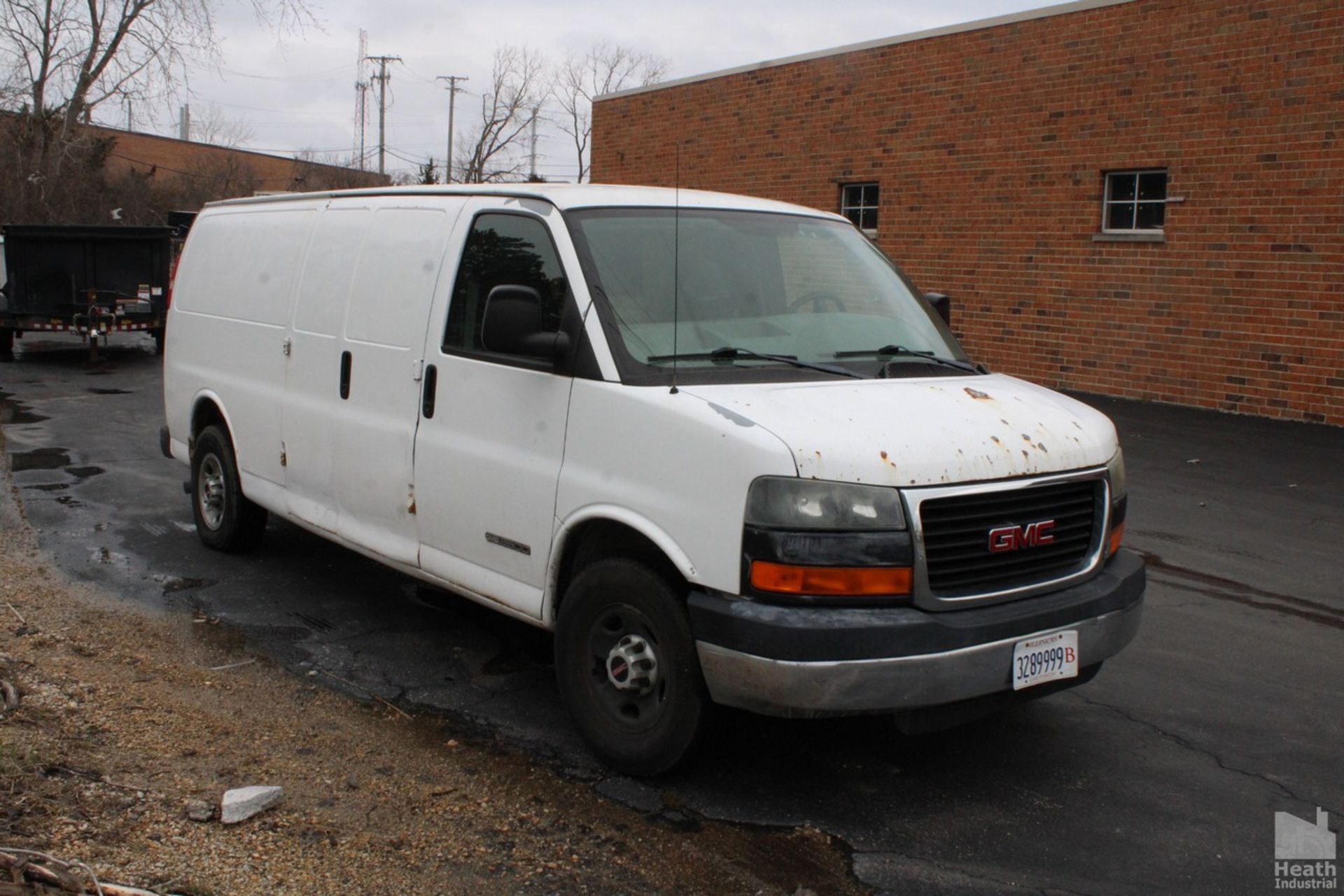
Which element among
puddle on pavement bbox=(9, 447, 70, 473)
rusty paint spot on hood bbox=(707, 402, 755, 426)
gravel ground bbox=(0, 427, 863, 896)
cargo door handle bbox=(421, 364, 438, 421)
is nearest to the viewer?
gravel ground bbox=(0, 427, 863, 896)

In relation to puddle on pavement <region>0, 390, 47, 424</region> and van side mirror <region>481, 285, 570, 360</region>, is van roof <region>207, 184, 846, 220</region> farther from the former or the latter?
puddle on pavement <region>0, 390, 47, 424</region>

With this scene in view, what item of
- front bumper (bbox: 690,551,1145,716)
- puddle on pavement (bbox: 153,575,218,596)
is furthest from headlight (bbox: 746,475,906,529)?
puddle on pavement (bbox: 153,575,218,596)

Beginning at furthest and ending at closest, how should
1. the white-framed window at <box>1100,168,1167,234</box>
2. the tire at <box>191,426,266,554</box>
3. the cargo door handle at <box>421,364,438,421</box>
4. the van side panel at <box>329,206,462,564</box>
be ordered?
the white-framed window at <box>1100,168,1167,234</box>, the tire at <box>191,426,266,554</box>, the van side panel at <box>329,206,462,564</box>, the cargo door handle at <box>421,364,438,421</box>

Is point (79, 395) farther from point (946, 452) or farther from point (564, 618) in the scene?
point (946, 452)

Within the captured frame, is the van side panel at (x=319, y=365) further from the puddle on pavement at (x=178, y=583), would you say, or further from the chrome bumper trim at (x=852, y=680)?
the chrome bumper trim at (x=852, y=680)

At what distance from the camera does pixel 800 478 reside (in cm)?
382

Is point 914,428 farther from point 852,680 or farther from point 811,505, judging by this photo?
point 852,680

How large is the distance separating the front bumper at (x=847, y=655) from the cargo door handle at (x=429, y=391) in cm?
176

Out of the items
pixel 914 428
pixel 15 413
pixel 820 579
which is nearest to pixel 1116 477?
pixel 914 428

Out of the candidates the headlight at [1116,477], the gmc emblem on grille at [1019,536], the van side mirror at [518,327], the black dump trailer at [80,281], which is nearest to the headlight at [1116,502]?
the headlight at [1116,477]

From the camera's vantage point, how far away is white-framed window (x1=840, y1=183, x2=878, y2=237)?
1886 centimetres

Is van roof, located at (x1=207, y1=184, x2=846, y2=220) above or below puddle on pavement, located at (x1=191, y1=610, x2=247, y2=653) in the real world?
above

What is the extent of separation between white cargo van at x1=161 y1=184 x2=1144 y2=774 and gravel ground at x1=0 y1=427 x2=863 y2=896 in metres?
0.41

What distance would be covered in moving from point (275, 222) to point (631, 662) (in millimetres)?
3848
